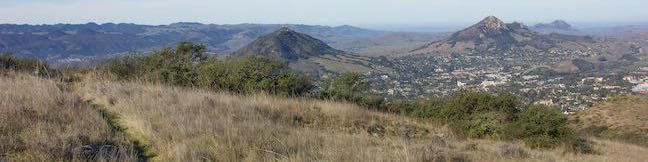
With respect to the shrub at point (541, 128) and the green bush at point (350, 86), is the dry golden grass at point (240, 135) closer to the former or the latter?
the shrub at point (541, 128)

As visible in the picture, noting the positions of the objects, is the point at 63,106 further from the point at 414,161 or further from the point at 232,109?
the point at 414,161

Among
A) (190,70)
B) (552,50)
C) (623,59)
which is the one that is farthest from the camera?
(552,50)

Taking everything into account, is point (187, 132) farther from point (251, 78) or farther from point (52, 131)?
point (251, 78)

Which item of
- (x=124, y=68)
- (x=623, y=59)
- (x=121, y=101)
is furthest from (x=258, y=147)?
(x=623, y=59)

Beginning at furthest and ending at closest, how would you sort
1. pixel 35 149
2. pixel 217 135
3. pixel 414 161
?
pixel 217 135 → pixel 414 161 → pixel 35 149

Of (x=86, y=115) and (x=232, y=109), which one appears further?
(x=232, y=109)

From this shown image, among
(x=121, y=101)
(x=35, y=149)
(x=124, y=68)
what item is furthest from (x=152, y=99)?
(x=124, y=68)

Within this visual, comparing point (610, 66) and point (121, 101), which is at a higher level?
point (121, 101)
